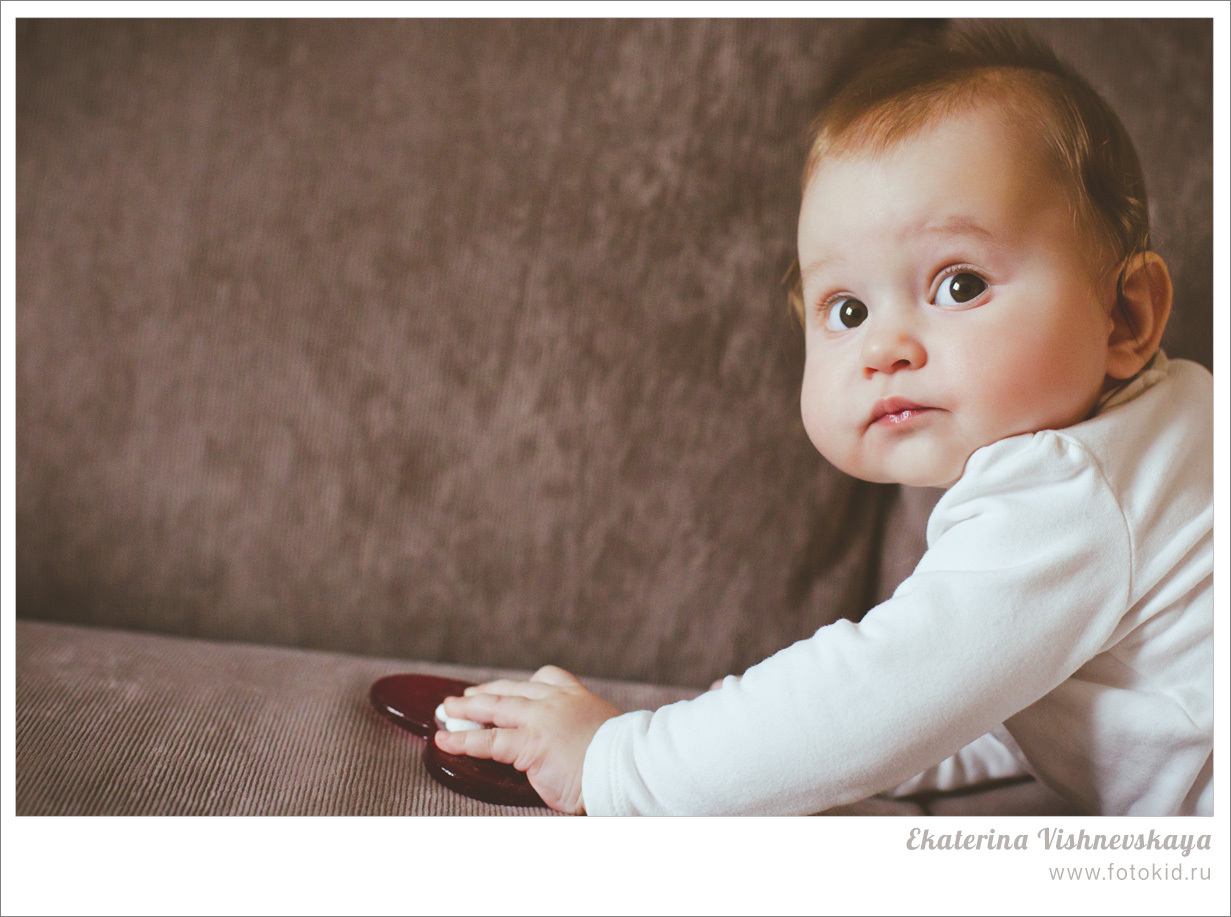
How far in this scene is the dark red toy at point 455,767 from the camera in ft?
1.55

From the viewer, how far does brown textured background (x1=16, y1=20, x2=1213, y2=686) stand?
2.22ft

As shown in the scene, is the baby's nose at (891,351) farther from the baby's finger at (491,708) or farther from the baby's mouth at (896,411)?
the baby's finger at (491,708)

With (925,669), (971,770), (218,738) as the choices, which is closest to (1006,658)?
(925,669)

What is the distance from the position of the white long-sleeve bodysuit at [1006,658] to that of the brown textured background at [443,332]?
214 mm

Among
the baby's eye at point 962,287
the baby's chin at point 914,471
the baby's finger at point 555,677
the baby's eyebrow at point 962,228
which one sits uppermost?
the baby's eyebrow at point 962,228

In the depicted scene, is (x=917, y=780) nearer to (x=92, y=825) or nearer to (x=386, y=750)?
(x=386, y=750)

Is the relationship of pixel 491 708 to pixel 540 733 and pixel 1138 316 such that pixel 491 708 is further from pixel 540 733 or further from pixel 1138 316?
pixel 1138 316

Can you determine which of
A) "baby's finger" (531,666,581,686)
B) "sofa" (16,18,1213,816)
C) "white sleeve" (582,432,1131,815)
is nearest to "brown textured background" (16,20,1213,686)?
"sofa" (16,18,1213,816)

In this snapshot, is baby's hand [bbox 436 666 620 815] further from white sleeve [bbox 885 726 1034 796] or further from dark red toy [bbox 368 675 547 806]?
white sleeve [bbox 885 726 1034 796]

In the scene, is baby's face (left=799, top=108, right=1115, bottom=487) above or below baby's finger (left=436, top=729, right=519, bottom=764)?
above

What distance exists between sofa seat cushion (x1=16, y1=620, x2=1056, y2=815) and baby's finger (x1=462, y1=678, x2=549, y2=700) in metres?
0.05

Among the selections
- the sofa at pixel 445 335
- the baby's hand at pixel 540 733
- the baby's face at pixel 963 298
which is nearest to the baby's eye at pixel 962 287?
the baby's face at pixel 963 298

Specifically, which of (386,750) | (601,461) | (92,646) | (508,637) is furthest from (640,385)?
(92,646)

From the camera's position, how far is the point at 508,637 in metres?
0.68
